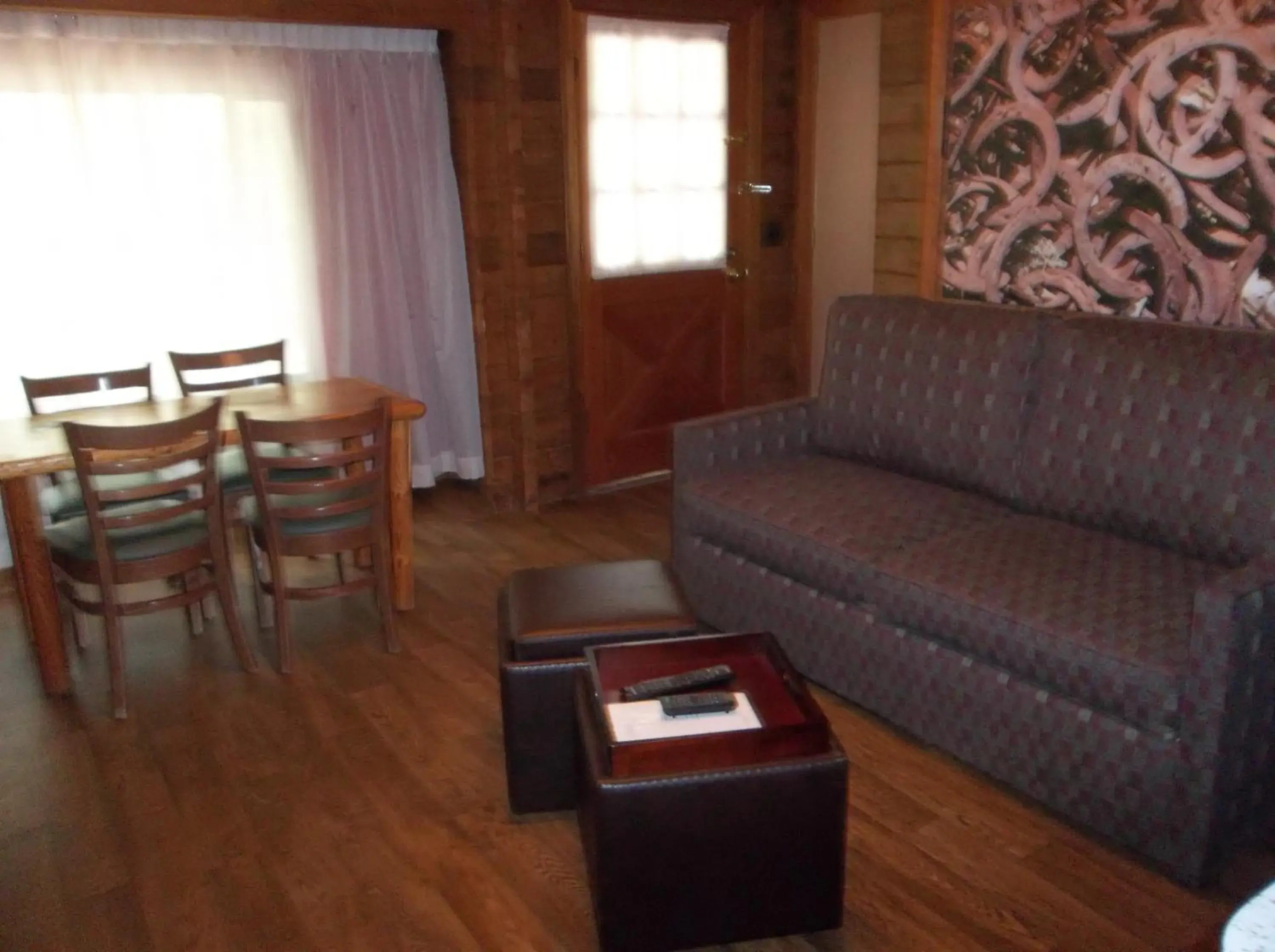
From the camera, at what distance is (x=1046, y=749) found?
231cm

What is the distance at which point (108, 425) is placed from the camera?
310 cm

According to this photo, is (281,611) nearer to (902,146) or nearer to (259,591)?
(259,591)

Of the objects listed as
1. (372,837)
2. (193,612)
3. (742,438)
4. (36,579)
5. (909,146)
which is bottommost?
(372,837)

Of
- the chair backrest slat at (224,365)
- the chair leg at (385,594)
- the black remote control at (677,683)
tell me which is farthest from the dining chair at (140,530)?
the black remote control at (677,683)

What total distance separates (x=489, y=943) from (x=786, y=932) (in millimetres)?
556

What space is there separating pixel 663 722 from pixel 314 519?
1.52 m

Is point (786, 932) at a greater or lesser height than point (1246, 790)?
lesser

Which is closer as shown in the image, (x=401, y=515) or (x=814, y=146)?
(x=401, y=515)

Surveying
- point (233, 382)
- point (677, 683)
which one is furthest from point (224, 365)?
point (677, 683)

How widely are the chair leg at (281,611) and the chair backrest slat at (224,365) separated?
858mm

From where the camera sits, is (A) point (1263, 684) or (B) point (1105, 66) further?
(B) point (1105, 66)

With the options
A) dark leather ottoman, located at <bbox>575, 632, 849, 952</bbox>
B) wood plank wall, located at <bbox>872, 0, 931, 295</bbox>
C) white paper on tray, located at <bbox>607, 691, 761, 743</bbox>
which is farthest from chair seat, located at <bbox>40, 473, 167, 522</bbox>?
wood plank wall, located at <bbox>872, 0, 931, 295</bbox>

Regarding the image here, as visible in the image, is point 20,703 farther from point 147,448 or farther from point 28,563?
point 147,448

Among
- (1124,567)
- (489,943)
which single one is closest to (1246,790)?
(1124,567)
